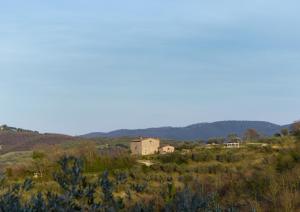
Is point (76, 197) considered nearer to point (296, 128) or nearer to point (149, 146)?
point (296, 128)

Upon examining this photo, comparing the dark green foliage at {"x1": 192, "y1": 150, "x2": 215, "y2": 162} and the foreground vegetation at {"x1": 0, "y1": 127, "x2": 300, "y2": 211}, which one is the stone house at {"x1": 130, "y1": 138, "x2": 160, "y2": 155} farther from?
the dark green foliage at {"x1": 192, "y1": 150, "x2": 215, "y2": 162}

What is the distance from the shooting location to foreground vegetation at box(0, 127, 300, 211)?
449 cm

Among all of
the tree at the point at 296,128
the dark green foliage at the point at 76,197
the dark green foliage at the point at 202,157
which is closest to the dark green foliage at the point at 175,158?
the dark green foliage at the point at 202,157

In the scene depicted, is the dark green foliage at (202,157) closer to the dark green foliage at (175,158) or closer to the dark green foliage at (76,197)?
the dark green foliage at (175,158)

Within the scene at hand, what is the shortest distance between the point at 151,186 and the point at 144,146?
45.9 m

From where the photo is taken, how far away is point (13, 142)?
438 ft

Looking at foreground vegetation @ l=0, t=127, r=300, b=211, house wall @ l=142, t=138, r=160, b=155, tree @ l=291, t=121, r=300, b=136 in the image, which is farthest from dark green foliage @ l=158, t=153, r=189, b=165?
house wall @ l=142, t=138, r=160, b=155

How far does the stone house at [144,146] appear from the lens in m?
71.1

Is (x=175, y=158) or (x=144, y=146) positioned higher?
(x=144, y=146)

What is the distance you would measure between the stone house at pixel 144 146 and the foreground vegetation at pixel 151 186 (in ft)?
50.8

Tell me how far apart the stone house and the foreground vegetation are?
15.5 m

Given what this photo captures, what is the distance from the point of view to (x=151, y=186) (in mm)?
26047

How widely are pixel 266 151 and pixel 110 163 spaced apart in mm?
13856

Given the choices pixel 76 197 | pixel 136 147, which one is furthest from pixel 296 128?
pixel 76 197
